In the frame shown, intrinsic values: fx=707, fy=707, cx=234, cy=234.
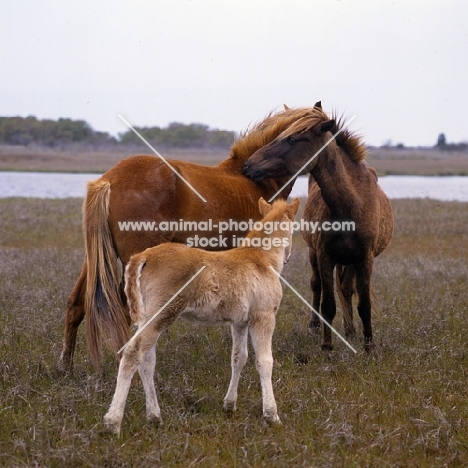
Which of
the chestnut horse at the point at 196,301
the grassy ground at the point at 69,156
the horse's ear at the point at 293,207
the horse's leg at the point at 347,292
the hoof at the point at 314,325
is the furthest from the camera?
the grassy ground at the point at 69,156

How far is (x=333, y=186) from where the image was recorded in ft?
21.4

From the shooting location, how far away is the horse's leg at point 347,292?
7445 millimetres

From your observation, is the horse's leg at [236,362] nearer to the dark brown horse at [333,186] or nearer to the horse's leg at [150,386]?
the horse's leg at [150,386]

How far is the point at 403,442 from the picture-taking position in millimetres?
4363

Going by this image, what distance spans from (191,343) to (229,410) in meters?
1.85

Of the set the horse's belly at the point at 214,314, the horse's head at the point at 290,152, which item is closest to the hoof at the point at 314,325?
the horse's head at the point at 290,152

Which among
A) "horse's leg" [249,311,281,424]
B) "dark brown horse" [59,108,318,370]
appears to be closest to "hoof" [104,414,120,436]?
"horse's leg" [249,311,281,424]

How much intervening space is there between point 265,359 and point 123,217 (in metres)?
1.74

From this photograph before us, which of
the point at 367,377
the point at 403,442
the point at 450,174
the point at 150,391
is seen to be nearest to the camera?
the point at 403,442

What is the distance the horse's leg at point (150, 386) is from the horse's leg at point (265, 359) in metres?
0.69

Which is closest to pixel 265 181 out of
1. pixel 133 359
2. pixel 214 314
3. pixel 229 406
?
pixel 214 314

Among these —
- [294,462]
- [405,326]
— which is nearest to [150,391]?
[294,462]

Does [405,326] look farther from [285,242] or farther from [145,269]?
[145,269]

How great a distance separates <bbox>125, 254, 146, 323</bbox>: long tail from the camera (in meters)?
4.50
